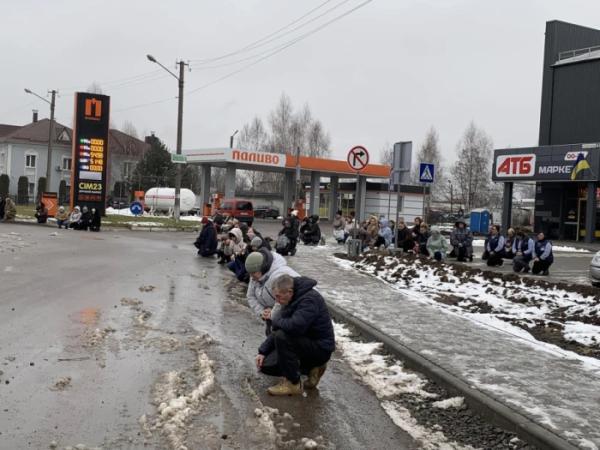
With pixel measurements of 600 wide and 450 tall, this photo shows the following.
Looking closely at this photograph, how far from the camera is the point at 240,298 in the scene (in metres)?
12.1

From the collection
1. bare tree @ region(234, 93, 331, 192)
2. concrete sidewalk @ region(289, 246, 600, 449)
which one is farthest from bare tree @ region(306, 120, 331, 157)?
concrete sidewalk @ region(289, 246, 600, 449)

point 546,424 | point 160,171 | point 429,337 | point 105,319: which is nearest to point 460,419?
point 546,424

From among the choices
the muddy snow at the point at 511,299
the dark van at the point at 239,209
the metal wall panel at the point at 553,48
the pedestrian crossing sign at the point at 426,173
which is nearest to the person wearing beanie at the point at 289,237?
the muddy snow at the point at 511,299

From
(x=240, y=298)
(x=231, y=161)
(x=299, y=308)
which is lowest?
(x=240, y=298)

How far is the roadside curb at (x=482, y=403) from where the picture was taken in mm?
4785

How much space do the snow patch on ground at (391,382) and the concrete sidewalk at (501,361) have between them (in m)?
0.39

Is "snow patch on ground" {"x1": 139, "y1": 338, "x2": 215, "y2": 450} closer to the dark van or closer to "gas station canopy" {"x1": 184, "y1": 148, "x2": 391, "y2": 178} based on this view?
the dark van

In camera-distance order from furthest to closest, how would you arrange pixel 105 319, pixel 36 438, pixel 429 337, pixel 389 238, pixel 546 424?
1. pixel 389 238
2. pixel 105 319
3. pixel 429 337
4. pixel 546 424
5. pixel 36 438

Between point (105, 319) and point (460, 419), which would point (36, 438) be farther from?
point (105, 319)

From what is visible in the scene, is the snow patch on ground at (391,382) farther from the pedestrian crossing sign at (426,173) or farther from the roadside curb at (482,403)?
the pedestrian crossing sign at (426,173)

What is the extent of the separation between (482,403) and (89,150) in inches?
1374

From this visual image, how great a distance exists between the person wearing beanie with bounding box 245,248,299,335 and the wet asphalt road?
68 cm

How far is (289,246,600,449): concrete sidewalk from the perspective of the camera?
17.5 ft

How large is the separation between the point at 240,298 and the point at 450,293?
400 cm
